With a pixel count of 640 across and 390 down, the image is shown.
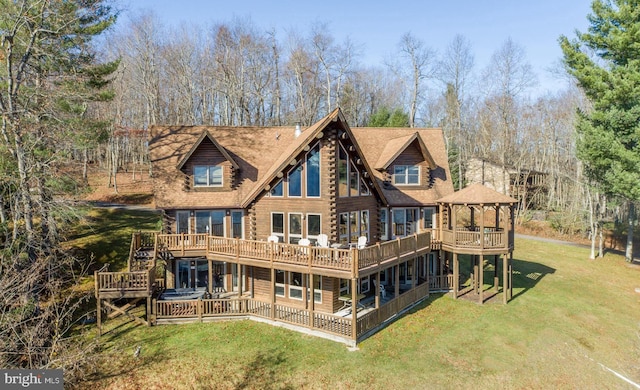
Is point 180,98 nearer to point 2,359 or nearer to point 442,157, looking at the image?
point 442,157

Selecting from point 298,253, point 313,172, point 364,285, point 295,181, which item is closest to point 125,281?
point 298,253

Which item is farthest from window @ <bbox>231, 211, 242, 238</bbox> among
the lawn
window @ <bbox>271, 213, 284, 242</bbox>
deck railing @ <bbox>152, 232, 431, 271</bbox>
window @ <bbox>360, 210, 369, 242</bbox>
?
window @ <bbox>360, 210, 369, 242</bbox>

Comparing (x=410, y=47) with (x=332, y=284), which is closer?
(x=332, y=284)

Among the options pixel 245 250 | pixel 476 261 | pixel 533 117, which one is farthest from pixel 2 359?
pixel 533 117

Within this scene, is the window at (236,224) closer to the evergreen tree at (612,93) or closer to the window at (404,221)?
the window at (404,221)

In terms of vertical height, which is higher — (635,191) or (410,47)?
(410,47)

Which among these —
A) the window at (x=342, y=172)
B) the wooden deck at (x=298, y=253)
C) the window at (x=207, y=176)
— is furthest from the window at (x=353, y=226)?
the window at (x=207, y=176)
